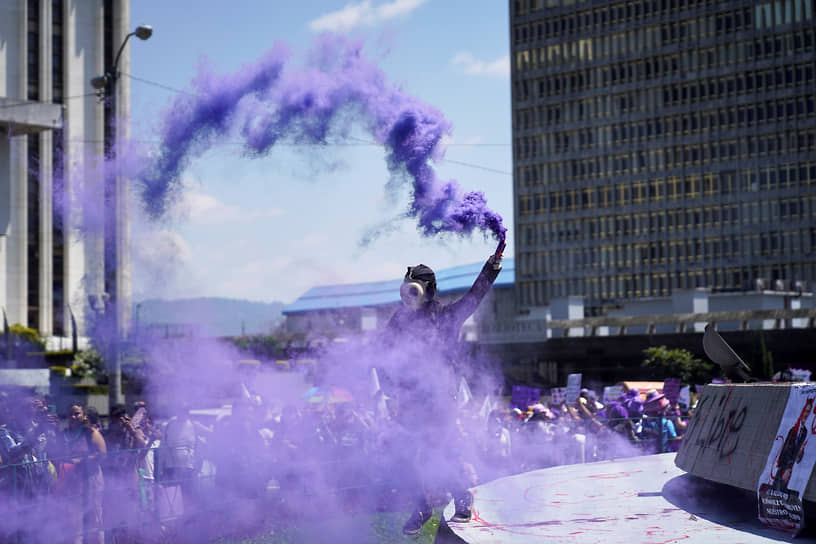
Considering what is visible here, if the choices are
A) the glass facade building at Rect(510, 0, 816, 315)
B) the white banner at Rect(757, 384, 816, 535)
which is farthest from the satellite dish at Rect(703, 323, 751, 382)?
the glass facade building at Rect(510, 0, 816, 315)

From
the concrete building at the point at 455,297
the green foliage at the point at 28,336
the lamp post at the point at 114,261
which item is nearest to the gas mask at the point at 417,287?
the lamp post at the point at 114,261

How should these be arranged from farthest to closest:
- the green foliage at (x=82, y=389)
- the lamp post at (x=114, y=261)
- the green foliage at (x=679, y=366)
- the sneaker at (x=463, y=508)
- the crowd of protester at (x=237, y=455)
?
the green foliage at (x=679, y=366) → the green foliage at (x=82, y=389) → the lamp post at (x=114, y=261) → the crowd of protester at (x=237, y=455) → the sneaker at (x=463, y=508)

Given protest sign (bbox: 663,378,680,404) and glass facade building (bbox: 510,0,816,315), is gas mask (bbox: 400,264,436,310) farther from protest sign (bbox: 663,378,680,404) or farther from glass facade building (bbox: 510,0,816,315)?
glass facade building (bbox: 510,0,816,315)

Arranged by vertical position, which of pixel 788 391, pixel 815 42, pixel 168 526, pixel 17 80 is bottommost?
pixel 168 526

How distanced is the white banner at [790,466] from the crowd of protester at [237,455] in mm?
3670

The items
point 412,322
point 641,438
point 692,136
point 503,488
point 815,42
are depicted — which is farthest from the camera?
point 692,136

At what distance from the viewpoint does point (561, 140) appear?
10425 centimetres

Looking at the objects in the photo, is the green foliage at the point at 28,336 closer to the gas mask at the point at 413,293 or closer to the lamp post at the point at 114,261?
the lamp post at the point at 114,261

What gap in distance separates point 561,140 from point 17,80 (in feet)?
181

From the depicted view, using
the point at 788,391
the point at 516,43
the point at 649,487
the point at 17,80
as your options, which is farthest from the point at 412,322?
the point at 516,43

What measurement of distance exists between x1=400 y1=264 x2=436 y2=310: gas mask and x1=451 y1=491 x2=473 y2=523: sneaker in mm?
2202

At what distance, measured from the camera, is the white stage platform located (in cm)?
1030

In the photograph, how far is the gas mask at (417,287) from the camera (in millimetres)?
9961

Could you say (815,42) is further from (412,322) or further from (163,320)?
(412,322)
